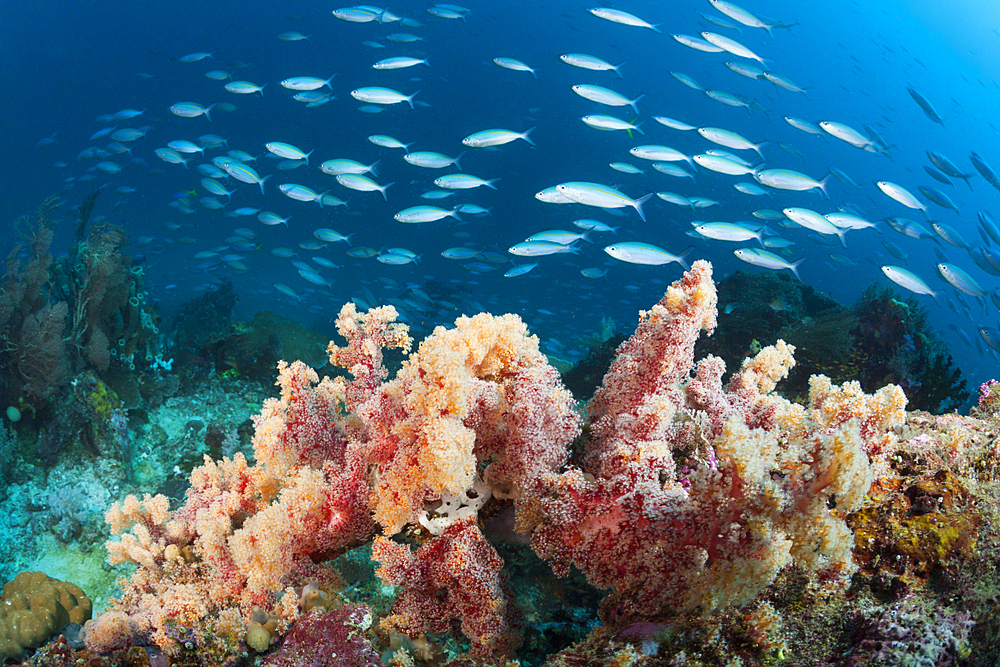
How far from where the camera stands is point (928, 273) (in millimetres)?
76000

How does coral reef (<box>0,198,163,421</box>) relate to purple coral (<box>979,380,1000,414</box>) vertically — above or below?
below

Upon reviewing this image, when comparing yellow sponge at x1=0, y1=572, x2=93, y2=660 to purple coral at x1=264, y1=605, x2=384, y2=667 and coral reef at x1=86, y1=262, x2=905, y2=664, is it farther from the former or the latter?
purple coral at x1=264, y1=605, x2=384, y2=667

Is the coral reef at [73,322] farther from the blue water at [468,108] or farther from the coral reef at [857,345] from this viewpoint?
the blue water at [468,108]

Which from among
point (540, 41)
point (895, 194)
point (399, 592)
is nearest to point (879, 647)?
point (399, 592)

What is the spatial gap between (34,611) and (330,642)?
9.18ft

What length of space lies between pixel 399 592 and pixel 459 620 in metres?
0.27

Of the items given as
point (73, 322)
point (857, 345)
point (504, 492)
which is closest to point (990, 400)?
point (504, 492)

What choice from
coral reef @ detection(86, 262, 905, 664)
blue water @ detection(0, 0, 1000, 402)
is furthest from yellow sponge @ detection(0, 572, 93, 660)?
blue water @ detection(0, 0, 1000, 402)

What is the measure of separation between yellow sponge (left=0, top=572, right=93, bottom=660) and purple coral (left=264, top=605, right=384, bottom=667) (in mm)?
2381

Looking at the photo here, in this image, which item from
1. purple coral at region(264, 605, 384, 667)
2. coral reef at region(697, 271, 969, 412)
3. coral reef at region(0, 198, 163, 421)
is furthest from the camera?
coral reef at region(697, 271, 969, 412)

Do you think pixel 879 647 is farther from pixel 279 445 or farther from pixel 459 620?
pixel 279 445

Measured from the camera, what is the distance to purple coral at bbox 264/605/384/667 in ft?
5.05

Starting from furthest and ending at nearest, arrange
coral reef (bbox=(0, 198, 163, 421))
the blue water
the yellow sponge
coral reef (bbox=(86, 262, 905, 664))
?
the blue water, coral reef (bbox=(0, 198, 163, 421)), the yellow sponge, coral reef (bbox=(86, 262, 905, 664))

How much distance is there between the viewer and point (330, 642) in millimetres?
1587
